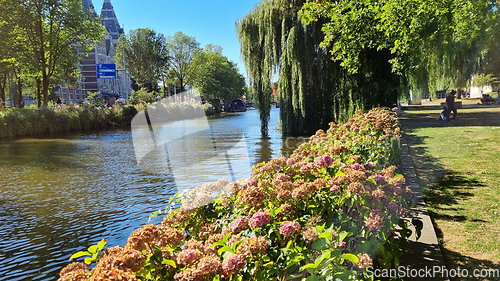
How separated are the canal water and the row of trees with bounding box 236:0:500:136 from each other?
250 centimetres

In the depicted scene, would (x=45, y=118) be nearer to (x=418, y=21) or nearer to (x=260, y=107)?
(x=260, y=107)

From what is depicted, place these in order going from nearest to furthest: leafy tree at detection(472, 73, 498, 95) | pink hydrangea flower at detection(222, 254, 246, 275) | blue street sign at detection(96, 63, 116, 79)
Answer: pink hydrangea flower at detection(222, 254, 246, 275), leafy tree at detection(472, 73, 498, 95), blue street sign at detection(96, 63, 116, 79)

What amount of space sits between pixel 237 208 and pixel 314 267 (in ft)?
3.72

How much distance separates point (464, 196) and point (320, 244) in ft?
15.2

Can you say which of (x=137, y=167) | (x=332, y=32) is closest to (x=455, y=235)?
(x=332, y=32)

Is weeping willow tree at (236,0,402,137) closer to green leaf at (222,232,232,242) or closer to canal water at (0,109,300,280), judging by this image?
canal water at (0,109,300,280)

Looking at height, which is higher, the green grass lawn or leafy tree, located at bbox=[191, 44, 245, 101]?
leafy tree, located at bbox=[191, 44, 245, 101]

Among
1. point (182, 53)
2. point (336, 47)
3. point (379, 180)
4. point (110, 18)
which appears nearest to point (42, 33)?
point (336, 47)

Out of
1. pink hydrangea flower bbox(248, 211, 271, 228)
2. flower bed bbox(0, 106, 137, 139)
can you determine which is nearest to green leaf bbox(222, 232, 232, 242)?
pink hydrangea flower bbox(248, 211, 271, 228)

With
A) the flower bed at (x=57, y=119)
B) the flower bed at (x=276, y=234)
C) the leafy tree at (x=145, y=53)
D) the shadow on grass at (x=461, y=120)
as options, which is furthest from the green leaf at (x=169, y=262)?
the leafy tree at (x=145, y=53)

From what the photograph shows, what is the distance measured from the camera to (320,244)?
197 cm

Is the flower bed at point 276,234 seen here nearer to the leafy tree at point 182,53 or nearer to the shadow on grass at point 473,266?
the shadow on grass at point 473,266

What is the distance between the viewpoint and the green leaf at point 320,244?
194 cm

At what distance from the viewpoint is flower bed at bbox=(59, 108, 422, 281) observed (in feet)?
5.86
